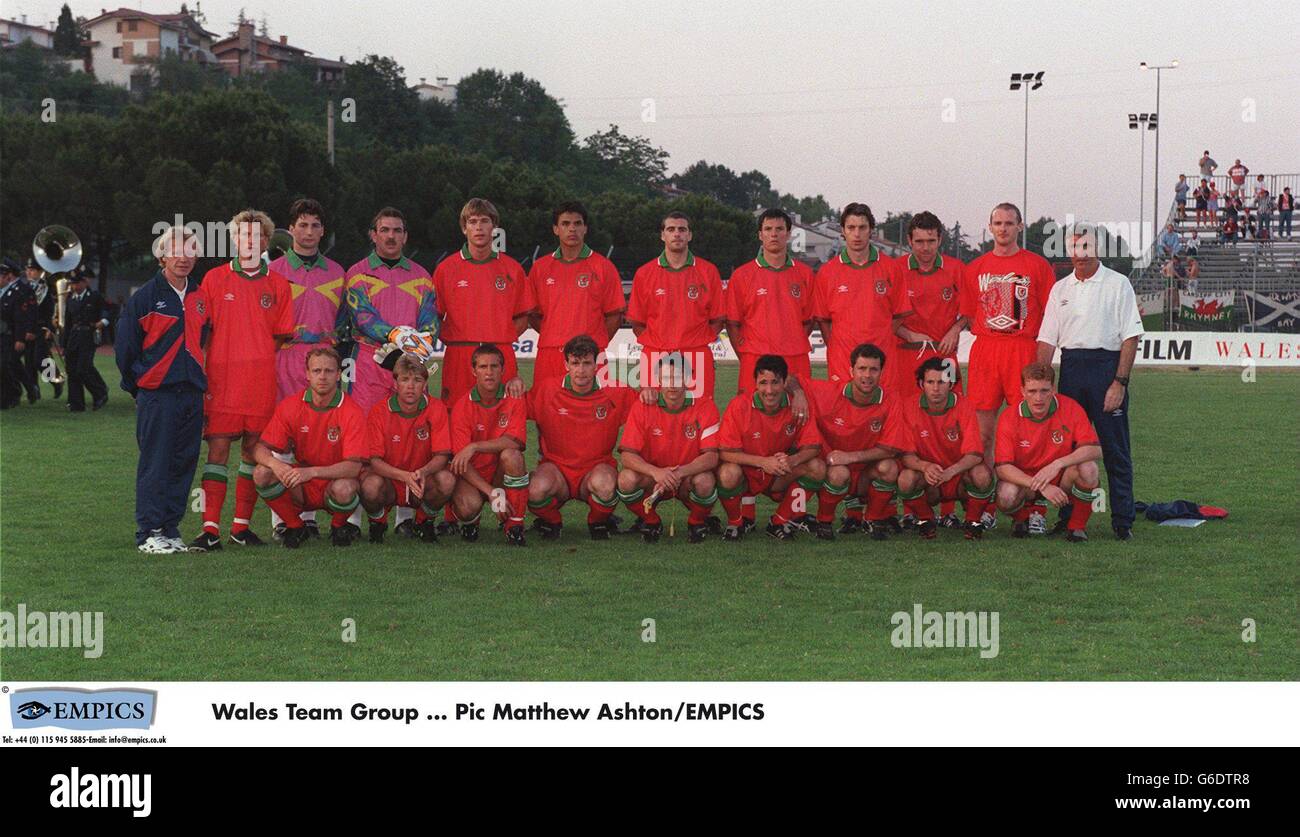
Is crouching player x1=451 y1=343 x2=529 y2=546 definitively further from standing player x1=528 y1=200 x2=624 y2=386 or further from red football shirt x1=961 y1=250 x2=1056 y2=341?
red football shirt x1=961 y1=250 x2=1056 y2=341

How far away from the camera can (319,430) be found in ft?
24.7

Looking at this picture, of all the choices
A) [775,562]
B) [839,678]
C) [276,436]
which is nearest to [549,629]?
[839,678]

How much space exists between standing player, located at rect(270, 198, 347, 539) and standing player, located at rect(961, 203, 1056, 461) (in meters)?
3.76

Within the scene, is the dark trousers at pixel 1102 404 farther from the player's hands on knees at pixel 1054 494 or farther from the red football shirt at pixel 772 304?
the red football shirt at pixel 772 304

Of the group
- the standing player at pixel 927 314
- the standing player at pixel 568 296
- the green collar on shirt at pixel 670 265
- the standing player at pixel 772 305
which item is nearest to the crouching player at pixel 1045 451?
the standing player at pixel 927 314

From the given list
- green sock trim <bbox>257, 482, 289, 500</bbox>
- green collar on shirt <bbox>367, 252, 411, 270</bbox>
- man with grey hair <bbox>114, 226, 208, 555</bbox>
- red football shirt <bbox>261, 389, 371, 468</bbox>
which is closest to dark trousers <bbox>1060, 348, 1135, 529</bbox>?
green collar on shirt <bbox>367, 252, 411, 270</bbox>

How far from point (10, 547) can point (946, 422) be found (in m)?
5.23

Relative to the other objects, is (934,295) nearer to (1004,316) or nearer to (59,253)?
(1004,316)

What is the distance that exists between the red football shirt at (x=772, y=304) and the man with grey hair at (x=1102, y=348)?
145 centimetres

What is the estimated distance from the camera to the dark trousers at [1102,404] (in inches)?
317

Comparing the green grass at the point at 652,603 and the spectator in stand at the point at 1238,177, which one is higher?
the spectator in stand at the point at 1238,177

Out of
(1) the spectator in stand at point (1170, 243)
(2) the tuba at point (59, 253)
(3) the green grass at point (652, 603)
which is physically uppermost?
(1) the spectator in stand at point (1170, 243)

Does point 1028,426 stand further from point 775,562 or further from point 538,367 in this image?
point 538,367

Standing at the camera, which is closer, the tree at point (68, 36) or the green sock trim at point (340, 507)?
the green sock trim at point (340, 507)
